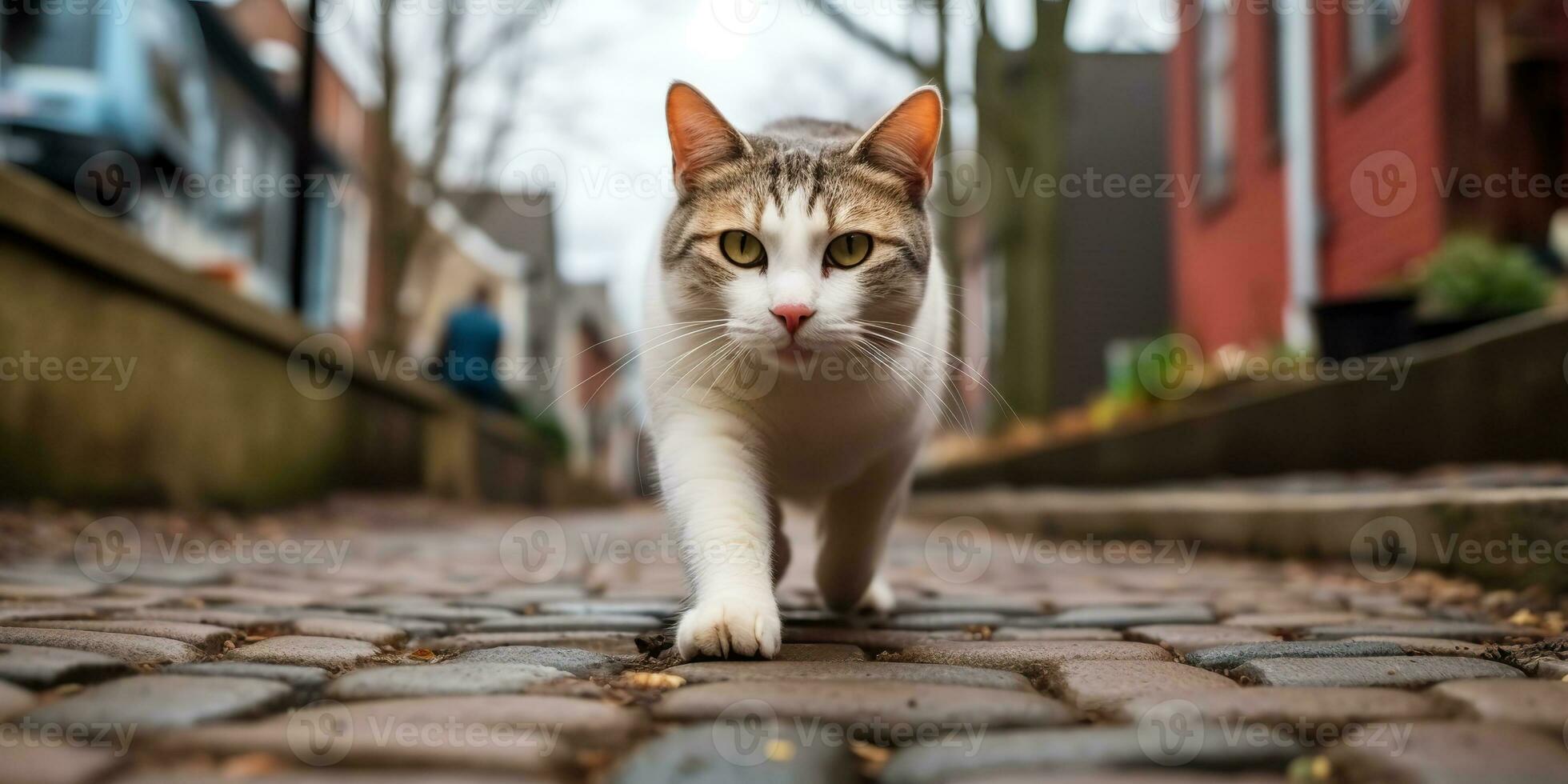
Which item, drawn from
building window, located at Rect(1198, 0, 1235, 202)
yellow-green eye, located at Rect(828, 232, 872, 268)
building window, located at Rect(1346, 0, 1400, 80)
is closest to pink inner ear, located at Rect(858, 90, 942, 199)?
yellow-green eye, located at Rect(828, 232, 872, 268)

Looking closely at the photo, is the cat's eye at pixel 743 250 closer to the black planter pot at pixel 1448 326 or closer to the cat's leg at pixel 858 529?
the cat's leg at pixel 858 529

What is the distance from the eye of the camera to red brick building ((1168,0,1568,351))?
7.00 metres

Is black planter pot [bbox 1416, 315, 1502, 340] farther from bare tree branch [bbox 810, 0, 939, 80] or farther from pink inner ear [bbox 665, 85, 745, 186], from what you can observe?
bare tree branch [bbox 810, 0, 939, 80]

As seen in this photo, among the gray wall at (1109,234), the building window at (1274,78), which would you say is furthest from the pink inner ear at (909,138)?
the gray wall at (1109,234)

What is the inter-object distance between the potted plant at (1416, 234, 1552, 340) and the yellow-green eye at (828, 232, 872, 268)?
13.3 ft

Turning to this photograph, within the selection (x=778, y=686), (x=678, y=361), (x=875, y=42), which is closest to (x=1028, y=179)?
(x=875, y=42)

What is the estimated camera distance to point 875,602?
3.17m

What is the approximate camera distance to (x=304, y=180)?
7676mm

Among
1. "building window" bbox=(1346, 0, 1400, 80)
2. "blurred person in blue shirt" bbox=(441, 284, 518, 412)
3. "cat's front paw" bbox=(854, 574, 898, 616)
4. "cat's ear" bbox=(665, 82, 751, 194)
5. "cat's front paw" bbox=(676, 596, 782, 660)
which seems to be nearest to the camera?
"cat's front paw" bbox=(676, 596, 782, 660)

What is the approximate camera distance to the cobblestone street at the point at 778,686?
54.8 inches

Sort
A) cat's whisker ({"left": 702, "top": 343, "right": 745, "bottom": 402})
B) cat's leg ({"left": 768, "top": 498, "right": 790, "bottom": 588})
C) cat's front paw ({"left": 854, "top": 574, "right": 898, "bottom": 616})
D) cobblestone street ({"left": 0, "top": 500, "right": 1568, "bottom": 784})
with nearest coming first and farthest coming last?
cobblestone street ({"left": 0, "top": 500, "right": 1568, "bottom": 784}), cat's whisker ({"left": 702, "top": 343, "right": 745, "bottom": 402}), cat's leg ({"left": 768, "top": 498, "right": 790, "bottom": 588}), cat's front paw ({"left": 854, "top": 574, "right": 898, "bottom": 616})

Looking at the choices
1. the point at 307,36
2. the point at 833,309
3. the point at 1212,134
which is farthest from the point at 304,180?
the point at 1212,134

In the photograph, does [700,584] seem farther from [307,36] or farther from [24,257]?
[307,36]

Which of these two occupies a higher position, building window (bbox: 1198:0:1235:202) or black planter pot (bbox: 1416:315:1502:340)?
building window (bbox: 1198:0:1235:202)
